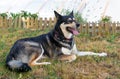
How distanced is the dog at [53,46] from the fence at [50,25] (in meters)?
3.04

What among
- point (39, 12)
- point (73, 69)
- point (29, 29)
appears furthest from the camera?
point (39, 12)

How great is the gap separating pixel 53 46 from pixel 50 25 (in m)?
4.36

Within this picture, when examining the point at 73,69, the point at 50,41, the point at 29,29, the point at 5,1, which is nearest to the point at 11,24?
the point at 29,29

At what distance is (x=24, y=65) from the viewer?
6207 millimetres

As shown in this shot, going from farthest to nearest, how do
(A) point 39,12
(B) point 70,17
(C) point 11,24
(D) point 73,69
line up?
(A) point 39,12 → (C) point 11,24 → (B) point 70,17 → (D) point 73,69

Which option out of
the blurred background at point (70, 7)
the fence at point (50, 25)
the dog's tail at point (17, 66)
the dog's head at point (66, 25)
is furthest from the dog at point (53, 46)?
the blurred background at point (70, 7)

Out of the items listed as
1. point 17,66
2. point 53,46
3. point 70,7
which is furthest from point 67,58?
point 70,7

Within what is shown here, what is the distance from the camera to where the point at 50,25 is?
11.6 m

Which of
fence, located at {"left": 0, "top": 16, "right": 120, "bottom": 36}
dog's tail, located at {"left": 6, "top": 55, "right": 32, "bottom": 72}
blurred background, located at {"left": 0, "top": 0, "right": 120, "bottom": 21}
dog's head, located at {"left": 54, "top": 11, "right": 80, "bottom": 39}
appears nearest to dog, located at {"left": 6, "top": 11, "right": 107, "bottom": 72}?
dog's head, located at {"left": 54, "top": 11, "right": 80, "bottom": 39}

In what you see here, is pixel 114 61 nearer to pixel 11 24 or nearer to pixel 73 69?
pixel 73 69

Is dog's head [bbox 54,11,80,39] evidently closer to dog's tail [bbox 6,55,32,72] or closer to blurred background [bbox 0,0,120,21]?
dog's tail [bbox 6,55,32,72]

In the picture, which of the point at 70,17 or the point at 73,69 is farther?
the point at 70,17

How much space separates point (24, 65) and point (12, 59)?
20.3 inches

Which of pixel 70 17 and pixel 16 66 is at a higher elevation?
pixel 70 17
